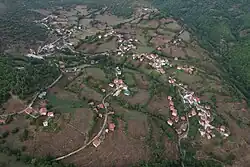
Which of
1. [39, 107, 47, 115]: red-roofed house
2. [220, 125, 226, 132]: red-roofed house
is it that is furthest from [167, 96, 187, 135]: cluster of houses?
[39, 107, 47, 115]: red-roofed house

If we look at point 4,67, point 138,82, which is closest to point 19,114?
point 4,67

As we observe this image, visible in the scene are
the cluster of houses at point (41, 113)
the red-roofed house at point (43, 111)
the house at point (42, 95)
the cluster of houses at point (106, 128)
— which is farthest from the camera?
the house at point (42, 95)

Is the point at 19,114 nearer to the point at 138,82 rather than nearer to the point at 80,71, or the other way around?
the point at 80,71

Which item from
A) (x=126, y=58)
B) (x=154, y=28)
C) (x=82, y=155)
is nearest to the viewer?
(x=82, y=155)

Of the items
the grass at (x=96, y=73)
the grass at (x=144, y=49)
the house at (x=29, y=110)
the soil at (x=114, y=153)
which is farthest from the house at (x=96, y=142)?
the grass at (x=144, y=49)

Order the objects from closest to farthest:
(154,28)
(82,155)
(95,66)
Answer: (82,155) < (95,66) < (154,28)

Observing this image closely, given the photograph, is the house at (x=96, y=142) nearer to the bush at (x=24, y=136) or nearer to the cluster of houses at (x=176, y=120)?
the bush at (x=24, y=136)

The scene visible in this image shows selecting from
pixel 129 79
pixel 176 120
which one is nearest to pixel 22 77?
pixel 129 79

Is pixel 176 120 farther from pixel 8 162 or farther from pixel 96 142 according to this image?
pixel 8 162
